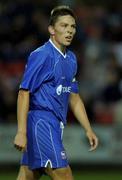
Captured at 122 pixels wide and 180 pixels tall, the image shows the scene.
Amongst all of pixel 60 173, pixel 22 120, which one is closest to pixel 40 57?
pixel 22 120

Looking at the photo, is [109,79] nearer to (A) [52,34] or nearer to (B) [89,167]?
(B) [89,167]

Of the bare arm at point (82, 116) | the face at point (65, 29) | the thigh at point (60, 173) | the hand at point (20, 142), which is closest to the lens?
Answer: the hand at point (20, 142)

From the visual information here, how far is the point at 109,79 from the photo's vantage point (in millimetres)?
13727

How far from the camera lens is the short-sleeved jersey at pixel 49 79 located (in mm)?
6602

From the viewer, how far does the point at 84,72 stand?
14258mm

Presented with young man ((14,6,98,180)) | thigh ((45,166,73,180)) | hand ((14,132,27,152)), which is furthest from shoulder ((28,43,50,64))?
thigh ((45,166,73,180))

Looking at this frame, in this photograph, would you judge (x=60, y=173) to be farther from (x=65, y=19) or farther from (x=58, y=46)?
(x=65, y=19)

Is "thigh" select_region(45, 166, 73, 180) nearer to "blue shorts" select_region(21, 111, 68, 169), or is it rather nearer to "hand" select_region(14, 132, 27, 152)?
"blue shorts" select_region(21, 111, 68, 169)

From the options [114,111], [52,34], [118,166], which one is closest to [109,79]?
[114,111]

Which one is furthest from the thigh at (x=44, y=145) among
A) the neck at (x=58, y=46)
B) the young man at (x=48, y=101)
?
the neck at (x=58, y=46)

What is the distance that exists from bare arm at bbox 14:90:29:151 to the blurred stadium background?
219 inches

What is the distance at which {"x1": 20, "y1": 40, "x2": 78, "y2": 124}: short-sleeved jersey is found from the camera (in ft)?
Answer: 21.7

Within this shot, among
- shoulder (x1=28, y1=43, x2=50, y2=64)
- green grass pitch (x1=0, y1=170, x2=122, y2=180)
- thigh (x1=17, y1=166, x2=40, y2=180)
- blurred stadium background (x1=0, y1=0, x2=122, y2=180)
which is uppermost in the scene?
shoulder (x1=28, y1=43, x2=50, y2=64)

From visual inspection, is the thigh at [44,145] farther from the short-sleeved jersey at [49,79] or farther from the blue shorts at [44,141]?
the short-sleeved jersey at [49,79]
